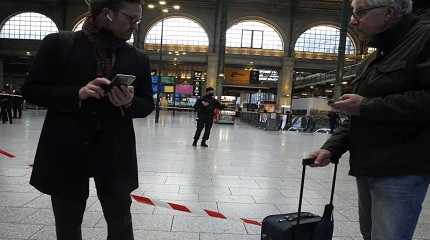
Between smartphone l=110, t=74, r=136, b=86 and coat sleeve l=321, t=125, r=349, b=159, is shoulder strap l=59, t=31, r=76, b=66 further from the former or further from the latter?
coat sleeve l=321, t=125, r=349, b=159

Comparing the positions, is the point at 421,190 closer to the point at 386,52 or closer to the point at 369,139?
the point at 369,139

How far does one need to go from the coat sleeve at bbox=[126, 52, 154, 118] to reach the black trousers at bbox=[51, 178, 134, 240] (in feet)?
1.40

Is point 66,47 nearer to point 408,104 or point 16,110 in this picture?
point 408,104

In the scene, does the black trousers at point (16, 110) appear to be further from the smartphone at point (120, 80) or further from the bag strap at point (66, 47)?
the smartphone at point (120, 80)

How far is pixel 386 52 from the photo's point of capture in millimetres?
2234

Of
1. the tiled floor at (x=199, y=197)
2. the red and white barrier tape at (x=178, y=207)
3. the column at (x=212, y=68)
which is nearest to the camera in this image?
the tiled floor at (x=199, y=197)

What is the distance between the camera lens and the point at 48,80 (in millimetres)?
2320

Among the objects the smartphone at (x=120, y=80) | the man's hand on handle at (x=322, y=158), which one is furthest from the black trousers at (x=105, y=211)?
the man's hand on handle at (x=322, y=158)

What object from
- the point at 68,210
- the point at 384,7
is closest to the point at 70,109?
the point at 68,210

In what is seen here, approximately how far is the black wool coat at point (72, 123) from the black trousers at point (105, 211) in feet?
0.17

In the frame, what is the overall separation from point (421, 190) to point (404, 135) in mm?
283

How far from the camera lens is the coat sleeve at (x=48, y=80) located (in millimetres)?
2244

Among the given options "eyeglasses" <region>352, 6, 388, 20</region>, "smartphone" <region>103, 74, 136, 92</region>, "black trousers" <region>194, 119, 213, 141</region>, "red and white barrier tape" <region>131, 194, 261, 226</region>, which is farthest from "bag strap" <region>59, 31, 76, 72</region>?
"black trousers" <region>194, 119, 213, 141</region>

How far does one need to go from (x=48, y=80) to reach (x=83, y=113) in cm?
26
